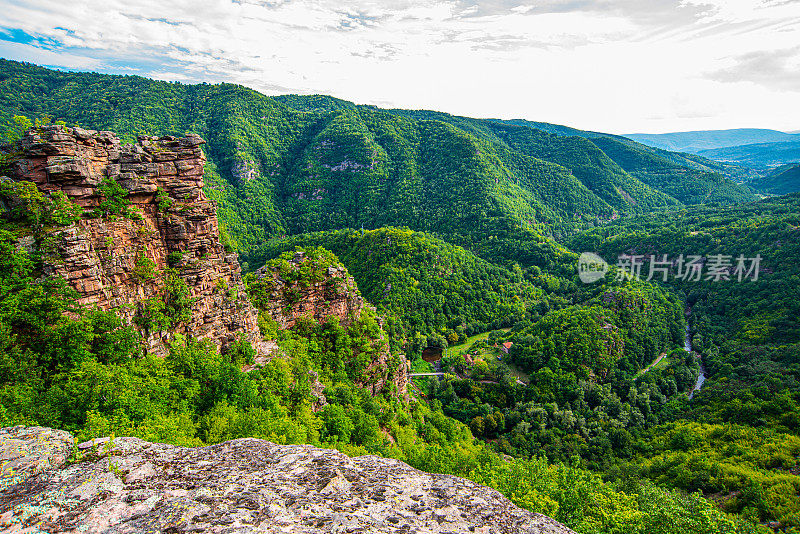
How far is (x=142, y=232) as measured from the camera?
23.1 meters

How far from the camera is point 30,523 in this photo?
23.7ft

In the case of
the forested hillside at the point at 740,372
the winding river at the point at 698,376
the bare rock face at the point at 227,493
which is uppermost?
the bare rock face at the point at 227,493

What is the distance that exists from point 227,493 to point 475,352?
93652mm

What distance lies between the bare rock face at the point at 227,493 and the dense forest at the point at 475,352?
5301mm

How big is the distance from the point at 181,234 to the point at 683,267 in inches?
6329

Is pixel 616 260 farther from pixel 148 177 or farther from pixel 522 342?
pixel 148 177
